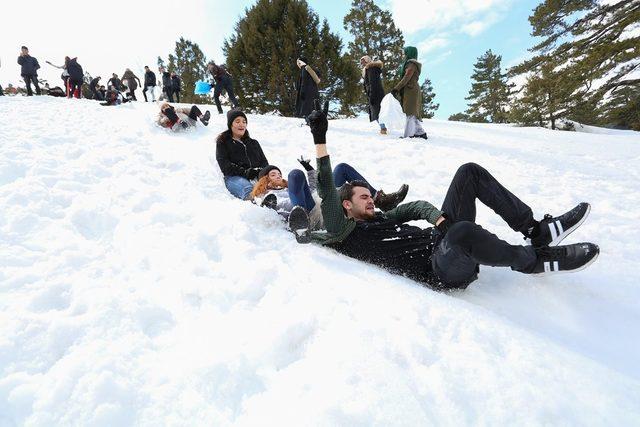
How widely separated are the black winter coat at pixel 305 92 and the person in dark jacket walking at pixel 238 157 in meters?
4.20

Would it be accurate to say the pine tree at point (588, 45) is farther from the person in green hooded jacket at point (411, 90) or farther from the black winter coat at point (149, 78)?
the black winter coat at point (149, 78)

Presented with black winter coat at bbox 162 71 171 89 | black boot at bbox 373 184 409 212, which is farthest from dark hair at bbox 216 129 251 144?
black winter coat at bbox 162 71 171 89

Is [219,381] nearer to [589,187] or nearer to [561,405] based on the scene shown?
[561,405]

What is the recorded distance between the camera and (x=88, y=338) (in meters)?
1.88

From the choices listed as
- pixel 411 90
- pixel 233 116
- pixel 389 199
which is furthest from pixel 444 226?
pixel 411 90

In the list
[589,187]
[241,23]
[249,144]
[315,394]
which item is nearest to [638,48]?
[589,187]

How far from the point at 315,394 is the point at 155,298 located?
1332 mm

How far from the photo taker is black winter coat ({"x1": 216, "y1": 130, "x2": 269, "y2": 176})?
15.6ft

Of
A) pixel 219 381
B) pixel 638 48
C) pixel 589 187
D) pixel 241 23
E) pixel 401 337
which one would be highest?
pixel 241 23

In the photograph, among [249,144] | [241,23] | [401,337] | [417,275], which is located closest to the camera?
[401,337]

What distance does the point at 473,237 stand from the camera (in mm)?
2232

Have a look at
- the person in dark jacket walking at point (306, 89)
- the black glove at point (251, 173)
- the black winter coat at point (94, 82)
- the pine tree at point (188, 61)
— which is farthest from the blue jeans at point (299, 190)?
the pine tree at point (188, 61)

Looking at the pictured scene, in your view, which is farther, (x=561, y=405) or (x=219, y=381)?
(x=219, y=381)

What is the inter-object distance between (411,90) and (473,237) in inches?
242
